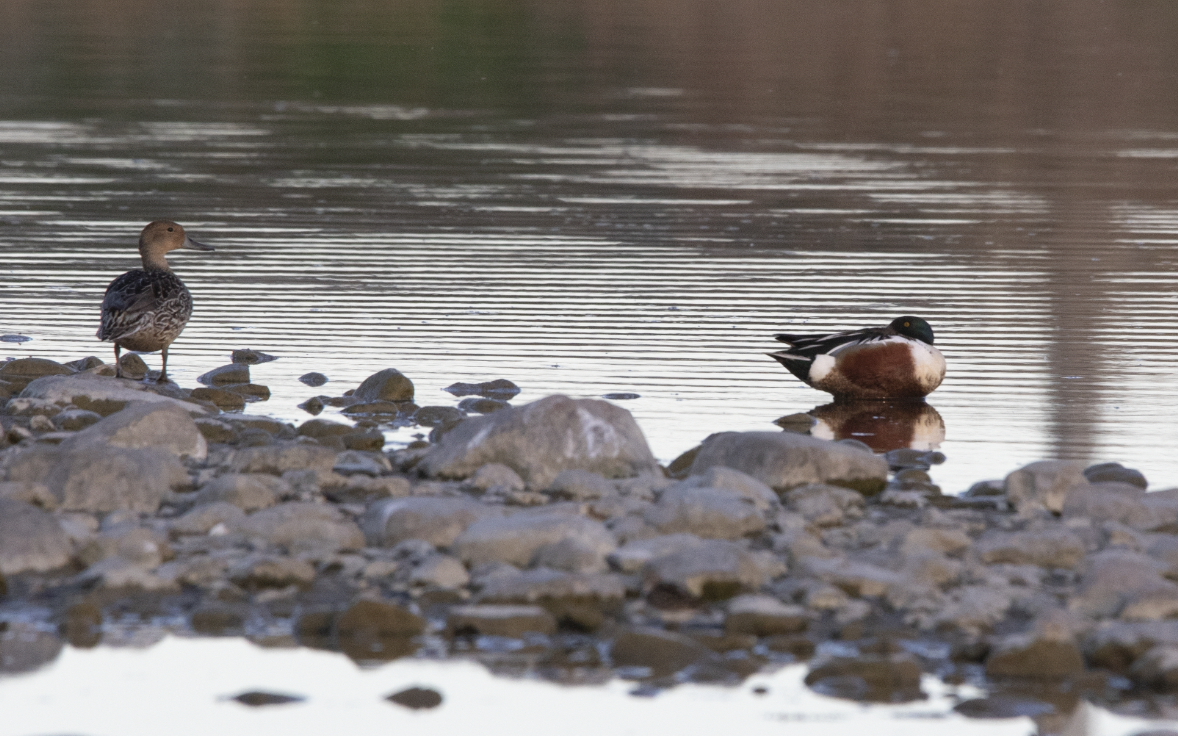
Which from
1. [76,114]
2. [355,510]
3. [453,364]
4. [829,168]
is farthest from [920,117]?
[355,510]

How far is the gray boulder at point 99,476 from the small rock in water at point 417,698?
211 centimetres

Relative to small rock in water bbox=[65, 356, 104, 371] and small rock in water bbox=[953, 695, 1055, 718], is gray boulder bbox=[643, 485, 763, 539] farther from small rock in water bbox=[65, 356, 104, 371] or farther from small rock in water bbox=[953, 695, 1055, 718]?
small rock in water bbox=[65, 356, 104, 371]

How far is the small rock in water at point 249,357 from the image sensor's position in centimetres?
1083

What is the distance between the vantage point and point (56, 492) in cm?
724

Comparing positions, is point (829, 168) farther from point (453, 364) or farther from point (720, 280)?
point (453, 364)

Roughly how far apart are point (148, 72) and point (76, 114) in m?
6.57

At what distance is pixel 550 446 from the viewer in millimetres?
7883

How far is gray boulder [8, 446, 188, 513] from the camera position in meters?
7.20

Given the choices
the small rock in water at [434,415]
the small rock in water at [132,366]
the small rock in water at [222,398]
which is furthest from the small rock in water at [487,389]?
the small rock in water at [132,366]

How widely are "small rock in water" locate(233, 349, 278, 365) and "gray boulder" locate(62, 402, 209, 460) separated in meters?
2.59

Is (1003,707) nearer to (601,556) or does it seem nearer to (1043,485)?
(601,556)

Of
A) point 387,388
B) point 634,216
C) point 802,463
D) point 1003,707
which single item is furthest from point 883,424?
point 634,216

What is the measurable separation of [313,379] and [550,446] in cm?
282

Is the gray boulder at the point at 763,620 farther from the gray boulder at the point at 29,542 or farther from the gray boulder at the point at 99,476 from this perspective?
the gray boulder at the point at 99,476
